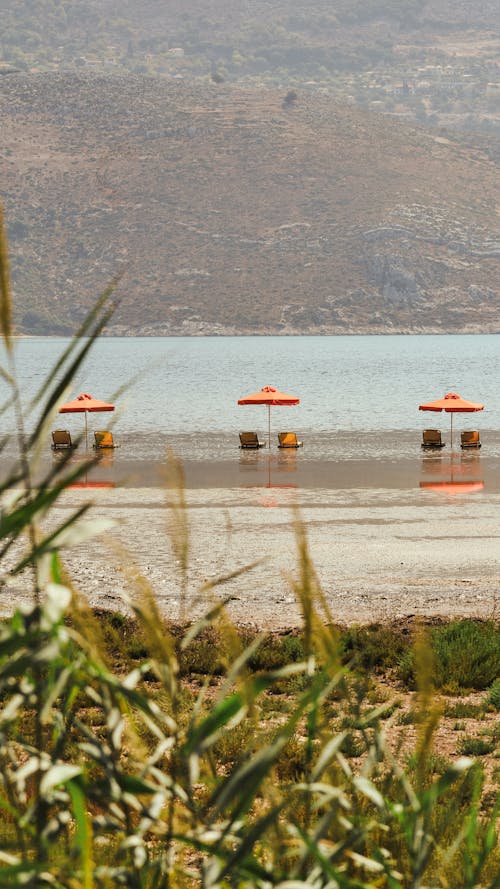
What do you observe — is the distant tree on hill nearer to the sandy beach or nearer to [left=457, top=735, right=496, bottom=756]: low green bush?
the sandy beach

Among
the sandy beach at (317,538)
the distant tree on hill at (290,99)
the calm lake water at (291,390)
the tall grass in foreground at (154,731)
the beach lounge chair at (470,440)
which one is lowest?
the calm lake water at (291,390)

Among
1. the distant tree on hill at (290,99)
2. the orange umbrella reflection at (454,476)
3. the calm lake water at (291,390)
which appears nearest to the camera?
the orange umbrella reflection at (454,476)

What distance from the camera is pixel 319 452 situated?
116 ft

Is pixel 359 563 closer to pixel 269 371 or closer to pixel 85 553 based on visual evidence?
pixel 85 553

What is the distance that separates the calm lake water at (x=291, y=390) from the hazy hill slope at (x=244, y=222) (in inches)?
254

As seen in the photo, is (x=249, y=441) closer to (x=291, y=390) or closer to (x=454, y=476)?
(x=454, y=476)

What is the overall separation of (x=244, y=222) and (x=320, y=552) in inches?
5615

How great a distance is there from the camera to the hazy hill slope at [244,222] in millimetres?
151375

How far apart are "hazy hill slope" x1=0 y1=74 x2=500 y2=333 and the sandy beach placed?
396 feet

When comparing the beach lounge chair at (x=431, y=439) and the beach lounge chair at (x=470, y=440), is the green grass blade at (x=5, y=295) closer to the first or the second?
the beach lounge chair at (x=470, y=440)

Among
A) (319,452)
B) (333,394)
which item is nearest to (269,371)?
(333,394)

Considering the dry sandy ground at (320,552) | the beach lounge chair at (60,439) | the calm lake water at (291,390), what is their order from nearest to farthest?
the dry sandy ground at (320,552) → the beach lounge chair at (60,439) → the calm lake water at (291,390)

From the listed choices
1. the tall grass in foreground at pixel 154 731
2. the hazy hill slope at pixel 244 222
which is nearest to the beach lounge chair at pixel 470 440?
the tall grass in foreground at pixel 154 731

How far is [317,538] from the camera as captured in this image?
18.4 m
